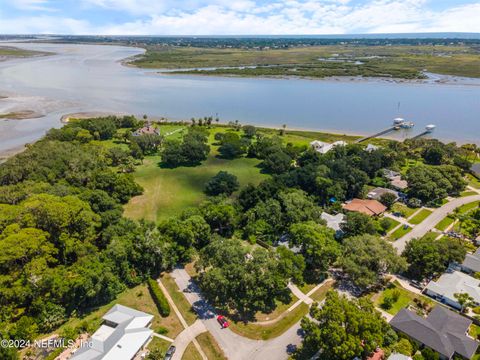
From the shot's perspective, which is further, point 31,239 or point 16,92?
point 16,92

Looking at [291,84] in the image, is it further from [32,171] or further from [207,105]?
[32,171]

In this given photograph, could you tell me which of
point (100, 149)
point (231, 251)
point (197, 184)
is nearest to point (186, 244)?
point (231, 251)

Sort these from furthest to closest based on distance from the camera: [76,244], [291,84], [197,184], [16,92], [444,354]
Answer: [291,84] → [16,92] → [197,184] → [76,244] → [444,354]

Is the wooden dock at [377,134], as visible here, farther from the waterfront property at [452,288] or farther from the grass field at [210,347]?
the grass field at [210,347]

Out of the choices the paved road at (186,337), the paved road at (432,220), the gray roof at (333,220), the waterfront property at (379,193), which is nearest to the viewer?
the paved road at (186,337)

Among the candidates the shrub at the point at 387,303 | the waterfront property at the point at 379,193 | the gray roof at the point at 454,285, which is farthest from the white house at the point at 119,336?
the waterfront property at the point at 379,193

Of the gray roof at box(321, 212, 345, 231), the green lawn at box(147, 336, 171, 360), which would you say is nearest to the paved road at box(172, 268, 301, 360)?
the green lawn at box(147, 336, 171, 360)
